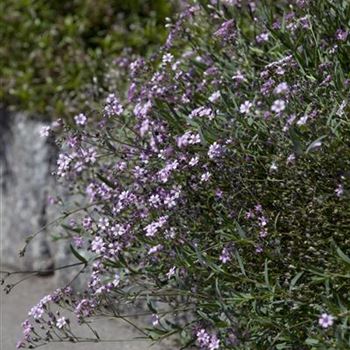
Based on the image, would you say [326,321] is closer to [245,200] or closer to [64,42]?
[245,200]

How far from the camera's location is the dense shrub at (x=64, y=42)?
18.6 ft

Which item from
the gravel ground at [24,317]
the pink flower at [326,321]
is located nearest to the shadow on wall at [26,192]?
the gravel ground at [24,317]

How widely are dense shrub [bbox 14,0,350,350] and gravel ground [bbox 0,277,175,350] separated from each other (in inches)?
21.5

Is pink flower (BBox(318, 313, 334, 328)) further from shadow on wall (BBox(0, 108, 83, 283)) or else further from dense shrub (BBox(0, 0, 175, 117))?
dense shrub (BBox(0, 0, 175, 117))

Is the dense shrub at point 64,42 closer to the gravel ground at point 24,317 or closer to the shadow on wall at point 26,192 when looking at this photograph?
the shadow on wall at point 26,192

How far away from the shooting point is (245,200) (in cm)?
345

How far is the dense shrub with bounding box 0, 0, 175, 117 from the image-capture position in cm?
568

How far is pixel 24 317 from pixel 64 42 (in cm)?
187

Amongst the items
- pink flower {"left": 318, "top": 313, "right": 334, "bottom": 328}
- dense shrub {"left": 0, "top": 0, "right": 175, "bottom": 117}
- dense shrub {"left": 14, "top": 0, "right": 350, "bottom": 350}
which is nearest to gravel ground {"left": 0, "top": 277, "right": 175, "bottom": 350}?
dense shrub {"left": 14, "top": 0, "right": 350, "bottom": 350}

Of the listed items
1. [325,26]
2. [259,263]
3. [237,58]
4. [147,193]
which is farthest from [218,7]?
[259,263]

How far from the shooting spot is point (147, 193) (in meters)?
3.63

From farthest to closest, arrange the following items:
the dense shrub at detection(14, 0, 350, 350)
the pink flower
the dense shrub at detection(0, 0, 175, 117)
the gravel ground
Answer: the dense shrub at detection(0, 0, 175, 117) < the gravel ground < the dense shrub at detection(14, 0, 350, 350) < the pink flower

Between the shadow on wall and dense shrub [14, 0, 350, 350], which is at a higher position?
the shadow on wall

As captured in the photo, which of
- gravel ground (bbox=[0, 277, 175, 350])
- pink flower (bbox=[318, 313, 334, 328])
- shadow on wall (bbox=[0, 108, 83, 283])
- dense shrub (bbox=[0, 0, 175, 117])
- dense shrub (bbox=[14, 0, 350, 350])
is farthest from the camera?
dense shrub (bbox=[0, 0, 175, 117])
